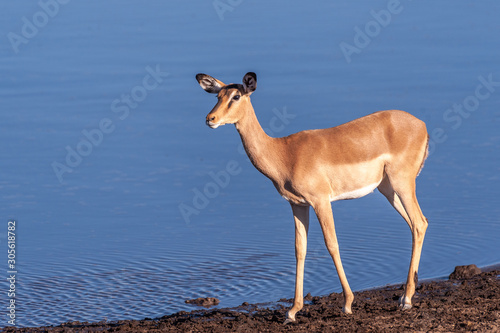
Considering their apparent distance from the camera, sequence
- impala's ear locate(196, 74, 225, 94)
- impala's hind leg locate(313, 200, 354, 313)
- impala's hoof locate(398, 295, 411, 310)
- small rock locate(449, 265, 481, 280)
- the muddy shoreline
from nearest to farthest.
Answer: the muddy shoreline
impala's hind leg locate(313, 200, 354, 313)
impala's ear locate(196, 74, 225, 94)
impala's hoof locate(398, 295, 411, 310)
small rock locate(449, 265, 481, 280)

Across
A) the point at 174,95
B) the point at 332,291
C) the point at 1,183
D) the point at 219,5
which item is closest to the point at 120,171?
the point at 1,183

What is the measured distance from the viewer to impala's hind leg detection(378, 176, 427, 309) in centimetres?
940

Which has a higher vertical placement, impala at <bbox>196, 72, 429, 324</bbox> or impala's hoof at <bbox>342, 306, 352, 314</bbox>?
impala at <bbox>196, 72, 429, 324</bbox>

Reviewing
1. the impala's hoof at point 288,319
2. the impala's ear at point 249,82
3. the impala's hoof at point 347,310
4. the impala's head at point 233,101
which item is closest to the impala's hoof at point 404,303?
the impala's hoof at point 347,310

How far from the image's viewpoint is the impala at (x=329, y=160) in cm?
888

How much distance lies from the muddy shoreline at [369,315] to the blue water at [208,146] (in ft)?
2.31

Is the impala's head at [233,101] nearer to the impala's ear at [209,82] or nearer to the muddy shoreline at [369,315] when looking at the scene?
the impala's ear at [209,82]

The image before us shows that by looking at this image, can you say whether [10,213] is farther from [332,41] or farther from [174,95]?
[332,41]

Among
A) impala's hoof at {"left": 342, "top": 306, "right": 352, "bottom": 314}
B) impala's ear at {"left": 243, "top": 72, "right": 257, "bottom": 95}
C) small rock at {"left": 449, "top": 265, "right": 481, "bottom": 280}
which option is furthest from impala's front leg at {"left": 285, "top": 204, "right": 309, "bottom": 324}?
small rock at {"left": 449, "top": 265, "right": 481, "bottom": 280}

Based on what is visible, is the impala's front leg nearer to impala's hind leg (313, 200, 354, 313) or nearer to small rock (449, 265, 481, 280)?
impala's hind leg (313, 200, 354, 313)

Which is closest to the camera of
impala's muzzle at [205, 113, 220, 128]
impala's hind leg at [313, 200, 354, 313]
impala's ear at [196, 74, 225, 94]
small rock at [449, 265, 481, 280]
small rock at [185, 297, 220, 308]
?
impala's muzzle at [205, 113, 220, 128]

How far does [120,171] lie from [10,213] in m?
2.29

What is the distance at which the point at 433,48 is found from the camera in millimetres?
22781

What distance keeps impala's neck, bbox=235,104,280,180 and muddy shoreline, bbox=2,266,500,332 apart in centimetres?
155
